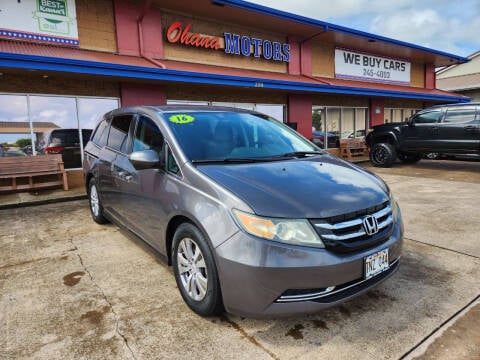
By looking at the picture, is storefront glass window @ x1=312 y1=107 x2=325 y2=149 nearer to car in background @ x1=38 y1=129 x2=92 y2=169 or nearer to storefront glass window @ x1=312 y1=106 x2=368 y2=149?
storefront glass window @ x1=312 y1=106 x2=368 y2=149

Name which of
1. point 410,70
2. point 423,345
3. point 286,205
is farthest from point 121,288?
point 410,70

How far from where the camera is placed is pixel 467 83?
2850 cm

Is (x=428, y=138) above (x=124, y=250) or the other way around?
above

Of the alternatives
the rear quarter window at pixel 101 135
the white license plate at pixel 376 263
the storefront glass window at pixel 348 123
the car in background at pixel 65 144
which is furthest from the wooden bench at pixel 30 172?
the storefront glass window at pixel 348 123

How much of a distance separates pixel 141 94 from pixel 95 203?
5.54 meters

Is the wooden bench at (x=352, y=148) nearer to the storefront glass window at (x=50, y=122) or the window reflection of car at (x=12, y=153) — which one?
the storefront glass window at (x=50, y=122)

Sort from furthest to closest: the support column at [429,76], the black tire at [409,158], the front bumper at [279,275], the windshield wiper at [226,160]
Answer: the support column at [429,76], the black tire at [409,158], the windshield wiper at [226,160], the front bumper at [279,275]

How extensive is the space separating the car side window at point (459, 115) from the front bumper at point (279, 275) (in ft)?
30.5

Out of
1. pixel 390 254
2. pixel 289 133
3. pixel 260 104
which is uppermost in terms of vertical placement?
pixel 260 104

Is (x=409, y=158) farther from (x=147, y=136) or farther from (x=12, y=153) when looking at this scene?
(x=12, y=153)

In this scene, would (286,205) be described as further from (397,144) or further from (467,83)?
(467,83)

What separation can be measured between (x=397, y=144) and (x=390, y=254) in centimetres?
935

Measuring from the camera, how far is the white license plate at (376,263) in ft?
7.31

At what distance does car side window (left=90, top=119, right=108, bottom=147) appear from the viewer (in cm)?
452
